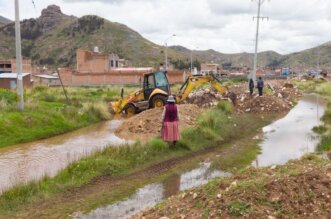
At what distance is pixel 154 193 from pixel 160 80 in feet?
54.7

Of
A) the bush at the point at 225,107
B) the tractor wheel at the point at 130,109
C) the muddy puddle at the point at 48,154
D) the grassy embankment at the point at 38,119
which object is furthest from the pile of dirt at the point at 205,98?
the muddy puddle at the point at 48,154

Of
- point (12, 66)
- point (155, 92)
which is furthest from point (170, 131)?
point (12, 66)

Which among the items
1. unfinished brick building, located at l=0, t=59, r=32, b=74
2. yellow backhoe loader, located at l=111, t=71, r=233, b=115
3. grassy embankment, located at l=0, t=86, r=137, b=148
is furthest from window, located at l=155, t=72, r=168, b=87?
unfinished brick building, located at l=0, t=59, r=32, b=74

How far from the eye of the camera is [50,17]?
171000mm

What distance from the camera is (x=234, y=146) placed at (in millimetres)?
16297

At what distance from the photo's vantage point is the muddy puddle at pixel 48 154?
12.7 m

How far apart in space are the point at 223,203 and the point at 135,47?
138217 mm

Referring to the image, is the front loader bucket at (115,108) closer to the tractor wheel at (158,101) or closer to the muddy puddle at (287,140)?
the tractor wheel at (158,101)

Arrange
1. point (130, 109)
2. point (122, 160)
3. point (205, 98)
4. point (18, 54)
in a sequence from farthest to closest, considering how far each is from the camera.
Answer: point (205, 98), point (130, 109), point (18, 54), point (122, 160)

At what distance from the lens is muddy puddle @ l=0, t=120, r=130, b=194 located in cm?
1270

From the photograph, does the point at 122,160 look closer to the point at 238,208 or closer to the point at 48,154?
the point at 48,154

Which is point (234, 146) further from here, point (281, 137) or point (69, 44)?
point (69, 44)

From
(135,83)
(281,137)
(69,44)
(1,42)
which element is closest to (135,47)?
(69,44)

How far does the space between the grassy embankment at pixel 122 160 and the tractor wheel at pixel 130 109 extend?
7852 mm
